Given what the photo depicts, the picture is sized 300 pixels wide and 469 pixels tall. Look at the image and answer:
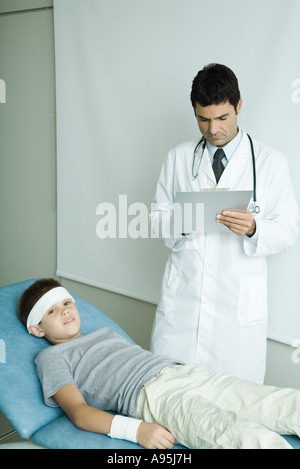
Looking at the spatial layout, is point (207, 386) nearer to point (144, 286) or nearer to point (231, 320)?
point (231, 320)

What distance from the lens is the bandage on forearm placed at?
1.29 metres

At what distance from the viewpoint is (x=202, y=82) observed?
1.70 metres

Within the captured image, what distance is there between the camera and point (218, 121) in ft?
5.60

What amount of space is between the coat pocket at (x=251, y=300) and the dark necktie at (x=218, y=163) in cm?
42

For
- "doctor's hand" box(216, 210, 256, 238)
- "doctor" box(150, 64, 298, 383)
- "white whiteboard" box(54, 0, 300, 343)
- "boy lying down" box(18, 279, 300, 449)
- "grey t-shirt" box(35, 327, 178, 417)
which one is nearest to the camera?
"boy lying down" box(18, 279, 300, 449)

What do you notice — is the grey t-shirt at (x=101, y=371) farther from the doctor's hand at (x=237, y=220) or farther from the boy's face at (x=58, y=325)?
the doctor's hand at (x=237, y=220)

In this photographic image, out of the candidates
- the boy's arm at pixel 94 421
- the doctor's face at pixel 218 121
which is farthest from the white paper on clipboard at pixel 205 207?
the boy's arm at pixel 94 421

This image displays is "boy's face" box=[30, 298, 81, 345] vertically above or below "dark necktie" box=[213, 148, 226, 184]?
below

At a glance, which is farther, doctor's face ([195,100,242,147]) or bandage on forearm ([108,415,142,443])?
doctor's face ([195,100,242,147])

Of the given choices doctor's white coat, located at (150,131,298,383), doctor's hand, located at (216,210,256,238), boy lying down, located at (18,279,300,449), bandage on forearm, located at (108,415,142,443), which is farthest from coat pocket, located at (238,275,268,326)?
bandage on forearm, located at (108,415,142,443)

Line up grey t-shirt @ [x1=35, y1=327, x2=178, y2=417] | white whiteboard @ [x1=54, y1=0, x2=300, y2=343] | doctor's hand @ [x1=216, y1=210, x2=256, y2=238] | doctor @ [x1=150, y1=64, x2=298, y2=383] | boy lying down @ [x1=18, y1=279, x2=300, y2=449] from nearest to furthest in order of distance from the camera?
boy lying down @ [x1=18, y1=279, x2=300, y2=449] < grey t-shirt @ [x1=35, y1=327, x2=178, y2=417] < doctor's hand @ [x1=216, y1=210, x2=256, y2=238] < doctor @ [x1=150, y1=64, x2=298, y2=383] < white whiteboard @ [x1=54, y1=0, x2=300, y2=343]

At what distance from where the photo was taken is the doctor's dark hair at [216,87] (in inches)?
65.8

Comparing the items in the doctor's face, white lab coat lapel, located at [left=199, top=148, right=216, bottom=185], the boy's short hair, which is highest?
the doctor's face

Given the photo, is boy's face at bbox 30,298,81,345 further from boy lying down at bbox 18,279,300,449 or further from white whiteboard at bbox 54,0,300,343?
white whiteboard at bbox 54,0,300,343
